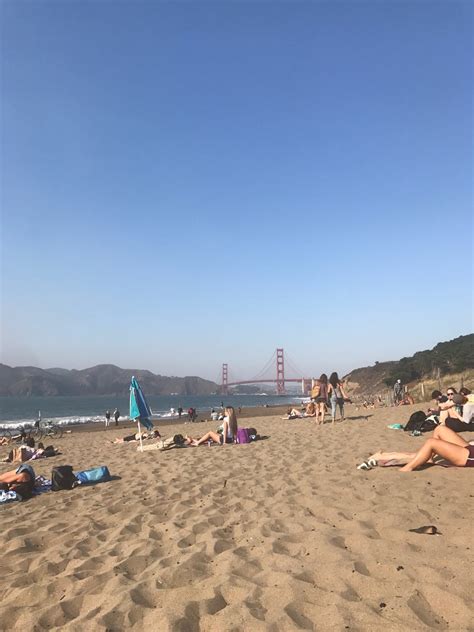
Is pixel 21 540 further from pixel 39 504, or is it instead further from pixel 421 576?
pixel 421 576

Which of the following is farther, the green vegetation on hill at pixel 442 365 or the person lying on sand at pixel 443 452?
the green vegetation on hill at pixel 442 365

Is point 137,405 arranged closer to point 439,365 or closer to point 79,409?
point 439,365

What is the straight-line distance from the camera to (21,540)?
14.7ft

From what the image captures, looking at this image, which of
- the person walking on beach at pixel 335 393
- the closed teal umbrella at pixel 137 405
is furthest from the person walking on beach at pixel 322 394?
the closed teal umbrella at pixel 137 405

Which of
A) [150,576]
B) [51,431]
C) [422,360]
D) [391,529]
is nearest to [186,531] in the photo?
[150,576]

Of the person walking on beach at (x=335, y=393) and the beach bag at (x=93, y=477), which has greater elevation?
the person walking on beach at (x=335, y=393)

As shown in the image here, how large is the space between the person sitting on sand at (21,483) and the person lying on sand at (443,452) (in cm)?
560

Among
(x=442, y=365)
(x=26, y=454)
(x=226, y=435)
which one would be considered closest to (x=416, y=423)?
(x=226, y=435)

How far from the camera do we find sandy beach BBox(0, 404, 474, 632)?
269cm

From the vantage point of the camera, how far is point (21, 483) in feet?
21.8

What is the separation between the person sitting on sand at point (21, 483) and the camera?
6508mm

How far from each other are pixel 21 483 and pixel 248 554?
15.0ft

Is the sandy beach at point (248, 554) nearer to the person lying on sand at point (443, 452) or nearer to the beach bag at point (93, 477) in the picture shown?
the person lying on sand at point (443, 452)

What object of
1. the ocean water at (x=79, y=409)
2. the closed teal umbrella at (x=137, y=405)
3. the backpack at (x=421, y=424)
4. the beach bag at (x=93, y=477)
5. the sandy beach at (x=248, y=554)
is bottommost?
the ocean water at (x=79, y=409)
